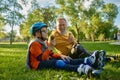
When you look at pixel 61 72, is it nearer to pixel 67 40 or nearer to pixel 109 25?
pixel 67 40

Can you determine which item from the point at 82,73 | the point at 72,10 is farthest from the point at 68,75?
the point at 72,10

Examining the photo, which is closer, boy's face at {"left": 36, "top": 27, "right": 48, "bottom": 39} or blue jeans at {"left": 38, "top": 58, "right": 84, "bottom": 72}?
blue jeans at {"left": 38, "top": 58, "right": 84, "bottom": 72}

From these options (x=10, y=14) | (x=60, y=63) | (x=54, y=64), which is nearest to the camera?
(x=60, y=63)

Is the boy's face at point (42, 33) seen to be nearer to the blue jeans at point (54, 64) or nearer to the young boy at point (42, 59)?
the young boy at point (42, 59)

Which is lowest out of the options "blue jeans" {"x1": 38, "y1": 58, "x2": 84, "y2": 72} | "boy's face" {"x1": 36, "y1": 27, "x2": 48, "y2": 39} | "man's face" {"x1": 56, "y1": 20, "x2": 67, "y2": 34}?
"blue jeans" {"x1": 38, "y1": 58, "x2": 84, "y2": 72}

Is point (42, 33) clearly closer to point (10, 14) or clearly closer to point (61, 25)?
point (61, 25)

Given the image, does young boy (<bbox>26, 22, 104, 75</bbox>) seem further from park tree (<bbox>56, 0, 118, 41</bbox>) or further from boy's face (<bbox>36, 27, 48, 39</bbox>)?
park tree (<bbox>56, 0, 118, 41</bbox>)

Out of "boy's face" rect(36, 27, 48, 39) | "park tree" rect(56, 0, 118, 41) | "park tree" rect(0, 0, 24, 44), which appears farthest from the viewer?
"park tree" rect(56, 0, 118, 41)

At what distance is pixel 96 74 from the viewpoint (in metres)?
5.12

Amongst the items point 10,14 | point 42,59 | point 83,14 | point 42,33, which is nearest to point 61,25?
point 42,33

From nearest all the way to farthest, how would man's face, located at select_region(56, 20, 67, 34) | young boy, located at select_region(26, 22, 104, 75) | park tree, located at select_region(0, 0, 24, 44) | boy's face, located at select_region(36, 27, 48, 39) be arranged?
young boy, located at select_region(26, 22, 104, 75), boy's face, located at select_region(36, 27, 48, 39), man's face, located at select_region(56, 20, 67, 34), park tree, located at select_region(0, 0, 24, 44)

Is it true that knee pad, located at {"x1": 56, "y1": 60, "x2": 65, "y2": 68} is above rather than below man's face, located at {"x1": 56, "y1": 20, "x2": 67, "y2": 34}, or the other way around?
below

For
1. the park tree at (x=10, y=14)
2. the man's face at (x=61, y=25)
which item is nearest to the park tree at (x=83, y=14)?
the park tree at (x=10, y=14)

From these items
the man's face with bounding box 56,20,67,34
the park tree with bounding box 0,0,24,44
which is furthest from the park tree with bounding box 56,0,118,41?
the man's face with bounding box 56,20,67,34
